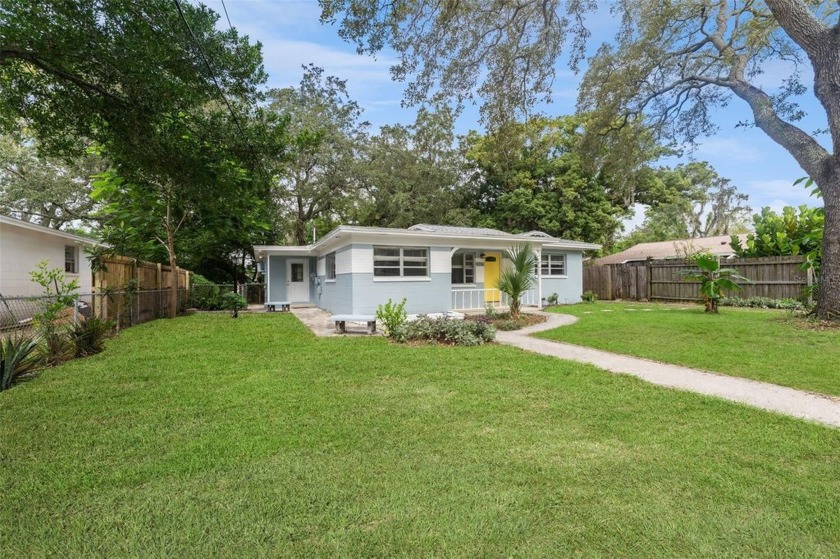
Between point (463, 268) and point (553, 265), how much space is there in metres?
4.55

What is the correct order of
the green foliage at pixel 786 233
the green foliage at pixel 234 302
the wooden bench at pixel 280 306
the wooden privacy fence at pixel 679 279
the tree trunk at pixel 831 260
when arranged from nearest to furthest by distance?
1. the tree trunk at pixel 831 260
2. the green foliage at pixel 234 302
3. the wooden privacy fence at pixel 679 279
4. the green foliage at pixel 786 233
5. the wooden bench at pixel 280 306

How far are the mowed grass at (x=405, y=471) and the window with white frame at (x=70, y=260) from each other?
12.6 metres

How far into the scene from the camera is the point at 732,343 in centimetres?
778

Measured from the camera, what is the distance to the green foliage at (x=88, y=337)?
686 cm

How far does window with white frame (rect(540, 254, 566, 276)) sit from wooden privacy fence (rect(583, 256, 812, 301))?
406cm

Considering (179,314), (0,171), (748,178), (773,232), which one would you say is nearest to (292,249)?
(179,314)

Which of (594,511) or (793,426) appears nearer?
(594,511)

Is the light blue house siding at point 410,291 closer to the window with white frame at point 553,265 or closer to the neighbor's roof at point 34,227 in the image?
the window with white frame at point 553,265

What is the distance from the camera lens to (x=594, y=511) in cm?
238

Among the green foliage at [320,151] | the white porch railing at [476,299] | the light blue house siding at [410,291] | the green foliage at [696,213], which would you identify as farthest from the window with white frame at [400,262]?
the green foliage at [696,213]

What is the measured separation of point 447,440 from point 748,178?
164 ft

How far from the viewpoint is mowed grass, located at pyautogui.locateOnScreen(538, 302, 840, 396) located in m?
5.68

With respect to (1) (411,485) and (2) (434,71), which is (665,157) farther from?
(1) (411,485)

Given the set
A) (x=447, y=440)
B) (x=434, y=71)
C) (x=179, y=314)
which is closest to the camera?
(x=447, y=440)
